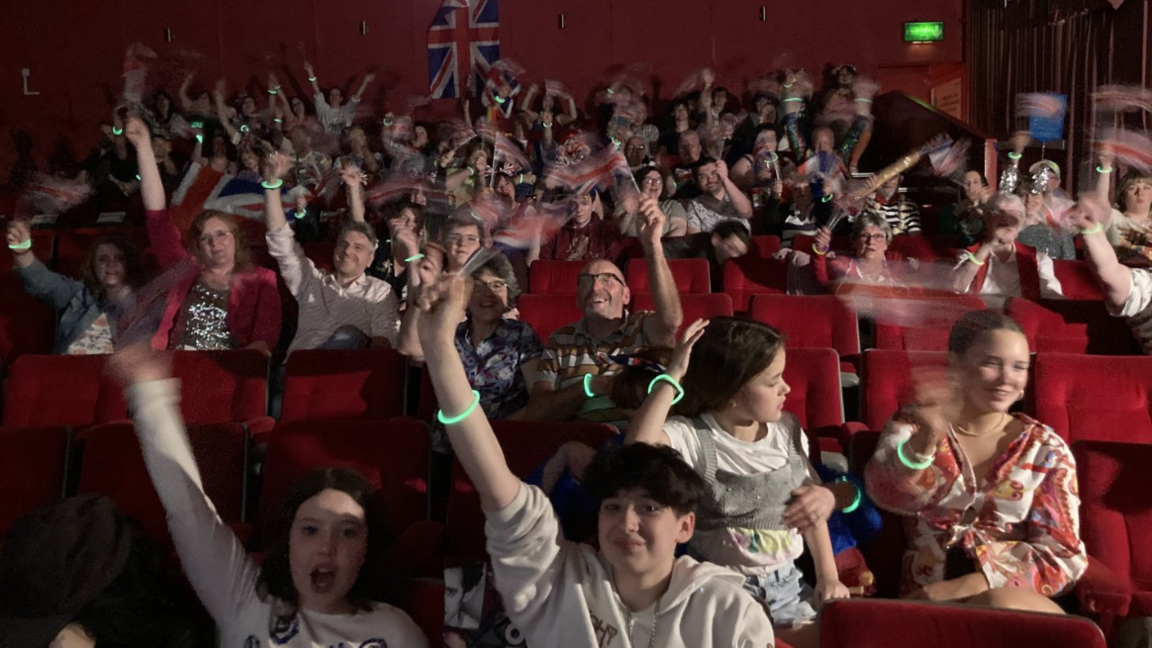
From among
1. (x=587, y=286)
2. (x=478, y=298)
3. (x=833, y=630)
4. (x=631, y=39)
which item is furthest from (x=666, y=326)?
(x=631, y=39)

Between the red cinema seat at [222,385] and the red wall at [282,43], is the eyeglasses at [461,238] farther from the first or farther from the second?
the red wall at [282,43]

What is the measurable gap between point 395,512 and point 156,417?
2.29 ft

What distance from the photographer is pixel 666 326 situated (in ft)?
8.09

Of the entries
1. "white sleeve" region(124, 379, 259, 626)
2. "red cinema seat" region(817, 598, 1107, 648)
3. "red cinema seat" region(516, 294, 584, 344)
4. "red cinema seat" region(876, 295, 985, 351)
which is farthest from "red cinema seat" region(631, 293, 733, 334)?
"red cinema seat" region(817, 598, 1107, 648)

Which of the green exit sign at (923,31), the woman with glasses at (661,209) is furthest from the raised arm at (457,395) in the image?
the green exit sign at (923,31)

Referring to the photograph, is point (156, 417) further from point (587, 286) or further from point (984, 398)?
point (984, 398)

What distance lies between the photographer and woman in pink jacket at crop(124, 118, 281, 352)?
3.22 m

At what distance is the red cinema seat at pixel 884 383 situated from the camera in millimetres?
2713

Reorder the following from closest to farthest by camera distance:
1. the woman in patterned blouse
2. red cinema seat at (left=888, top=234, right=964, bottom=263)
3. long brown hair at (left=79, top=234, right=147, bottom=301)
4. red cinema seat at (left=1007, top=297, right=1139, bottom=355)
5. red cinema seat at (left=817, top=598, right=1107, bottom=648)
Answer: red cinema seat at (left=817, top=598, right=1107, bottom=648)
the woman in patterned blouse
red cinema seat at (left=1007, top=297, right=1139, bottom=355)
long brown hair at (left=79, top=234, right=147, bottom=301)
red cinema seat at (left=888, top=234, right=964, bottom=263)

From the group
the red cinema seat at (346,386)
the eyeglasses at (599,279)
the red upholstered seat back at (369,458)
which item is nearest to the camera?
the red upholstered seat back at (369,458)

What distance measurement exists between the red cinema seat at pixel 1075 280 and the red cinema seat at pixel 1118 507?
1.89 metres

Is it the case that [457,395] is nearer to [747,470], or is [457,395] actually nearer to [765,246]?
[747,470]

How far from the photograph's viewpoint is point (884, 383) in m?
2.74

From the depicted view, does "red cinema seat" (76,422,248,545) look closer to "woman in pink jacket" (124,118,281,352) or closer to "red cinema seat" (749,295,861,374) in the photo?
"woman in pink jacket" (124,118,281,352)
